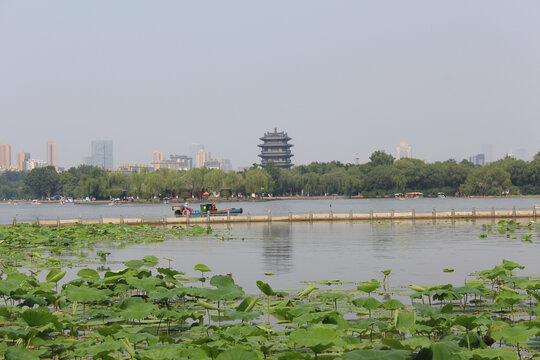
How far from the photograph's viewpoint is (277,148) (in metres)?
152

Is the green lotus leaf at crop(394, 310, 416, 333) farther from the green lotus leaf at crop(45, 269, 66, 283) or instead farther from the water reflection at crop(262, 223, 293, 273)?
the water reflection at crop(262, 223, 293, 273)

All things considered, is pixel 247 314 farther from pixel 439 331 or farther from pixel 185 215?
pixel 185 215

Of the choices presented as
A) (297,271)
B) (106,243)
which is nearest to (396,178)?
(106,243)

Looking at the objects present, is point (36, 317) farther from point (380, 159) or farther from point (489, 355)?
point (380, 159)

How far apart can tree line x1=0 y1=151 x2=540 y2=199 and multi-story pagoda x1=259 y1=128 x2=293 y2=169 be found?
1902cm

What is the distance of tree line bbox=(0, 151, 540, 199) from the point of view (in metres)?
101

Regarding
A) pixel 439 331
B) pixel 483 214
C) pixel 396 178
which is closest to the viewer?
pixel 439 331

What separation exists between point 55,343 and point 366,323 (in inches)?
140

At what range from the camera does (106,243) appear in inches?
971

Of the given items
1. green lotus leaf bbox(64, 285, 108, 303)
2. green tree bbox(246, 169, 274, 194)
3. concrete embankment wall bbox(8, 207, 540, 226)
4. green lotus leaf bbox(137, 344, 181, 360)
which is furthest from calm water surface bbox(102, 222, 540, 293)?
green tree bbox(246, 169, 274, 194)

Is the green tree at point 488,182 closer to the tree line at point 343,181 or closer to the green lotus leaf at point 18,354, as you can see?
the tree line at point 343,181

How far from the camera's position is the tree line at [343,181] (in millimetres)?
101062

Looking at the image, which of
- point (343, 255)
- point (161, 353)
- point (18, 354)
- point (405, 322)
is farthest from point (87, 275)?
point (343, 255)

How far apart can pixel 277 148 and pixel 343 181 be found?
3600 centimetres
